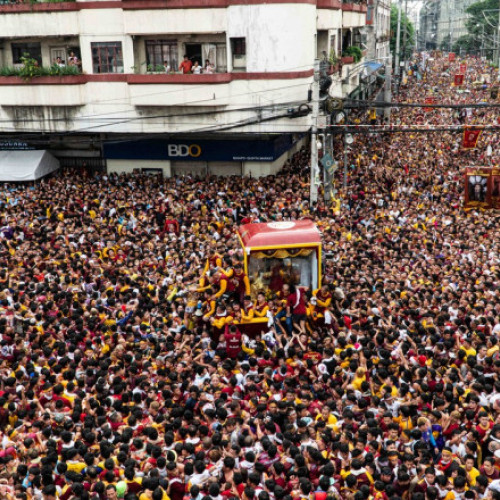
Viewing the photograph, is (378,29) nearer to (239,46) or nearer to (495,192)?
(239,46)

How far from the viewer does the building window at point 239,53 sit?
81.7 ft

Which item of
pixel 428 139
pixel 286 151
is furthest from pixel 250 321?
pixel 428 139

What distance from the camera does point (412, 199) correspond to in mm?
23781

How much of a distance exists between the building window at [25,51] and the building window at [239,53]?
879cm

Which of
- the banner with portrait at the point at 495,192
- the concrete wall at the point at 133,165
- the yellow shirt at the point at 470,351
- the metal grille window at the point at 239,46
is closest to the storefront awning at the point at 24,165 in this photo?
the concrete wall at the point at 133,165

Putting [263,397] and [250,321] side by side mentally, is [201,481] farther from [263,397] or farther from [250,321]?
[250,321]

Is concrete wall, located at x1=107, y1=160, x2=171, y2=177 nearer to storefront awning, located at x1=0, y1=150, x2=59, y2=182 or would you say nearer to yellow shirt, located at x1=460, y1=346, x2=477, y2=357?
storefront awning, located at x1=0, y1=150, x2=59, y2=182

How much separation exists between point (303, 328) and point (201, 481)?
5858mm

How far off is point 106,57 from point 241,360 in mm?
18339

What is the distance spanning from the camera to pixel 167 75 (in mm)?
24875

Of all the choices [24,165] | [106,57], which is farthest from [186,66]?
[24,165]

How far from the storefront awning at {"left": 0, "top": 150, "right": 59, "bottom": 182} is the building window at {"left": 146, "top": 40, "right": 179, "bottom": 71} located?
6.41 m

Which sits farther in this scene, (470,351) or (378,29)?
A: (378,29)

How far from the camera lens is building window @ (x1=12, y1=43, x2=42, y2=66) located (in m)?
27.8
